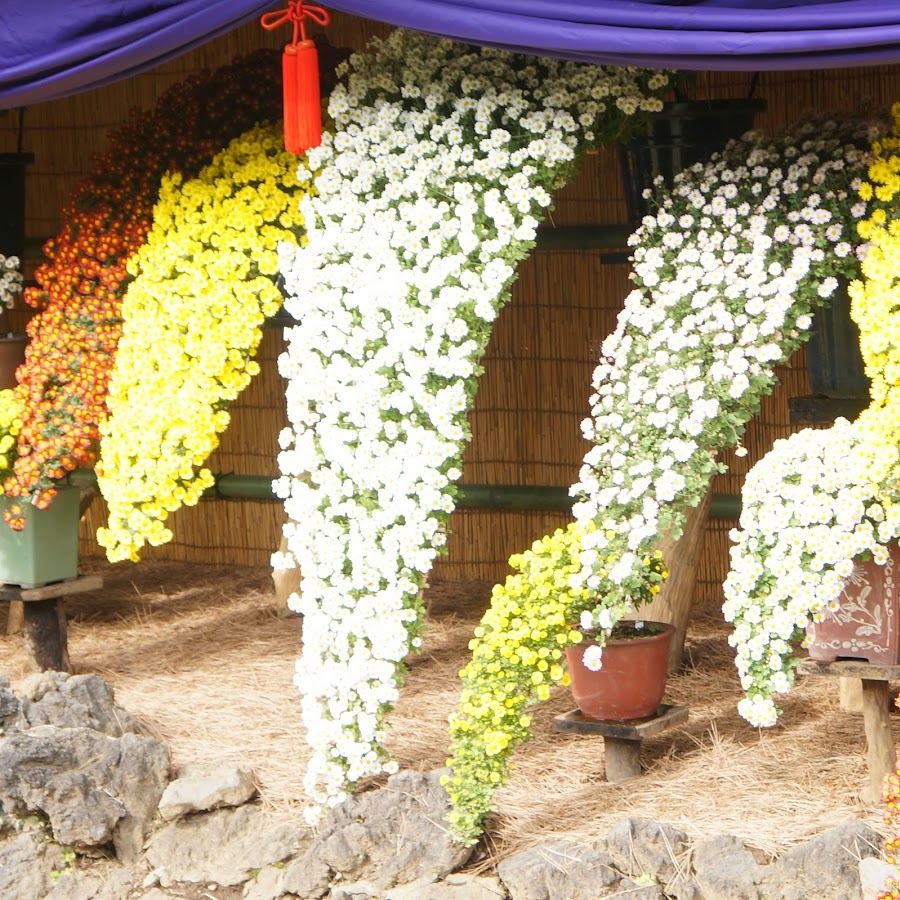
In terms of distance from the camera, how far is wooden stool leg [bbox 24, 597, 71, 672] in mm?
4273

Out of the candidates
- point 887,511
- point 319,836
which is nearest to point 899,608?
point 887,511

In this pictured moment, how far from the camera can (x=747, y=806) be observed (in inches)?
127

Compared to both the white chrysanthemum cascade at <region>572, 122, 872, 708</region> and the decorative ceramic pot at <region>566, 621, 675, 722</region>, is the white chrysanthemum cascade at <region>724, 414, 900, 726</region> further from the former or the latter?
the decorative ceramic pot at <region>566, 621, 675, 722</region>

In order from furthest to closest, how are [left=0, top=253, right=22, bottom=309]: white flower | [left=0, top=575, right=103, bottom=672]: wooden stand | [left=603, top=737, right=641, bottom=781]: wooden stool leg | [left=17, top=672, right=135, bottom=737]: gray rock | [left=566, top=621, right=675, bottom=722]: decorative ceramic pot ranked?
[left=0, top=253, right=22, bottom=309]: white flower
[left=0, top=575, right=103, bottom=672]: wooden stand
[left=17, top=672, right=135, bottom=737]: gray rock
[left=603, top=737, right=641, bottom=781]: wooden stool leg
[left=566, top=621, right=675, bottom=722]: decorative ceramic pot

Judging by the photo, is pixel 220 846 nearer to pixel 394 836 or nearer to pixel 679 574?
pixel 394 836

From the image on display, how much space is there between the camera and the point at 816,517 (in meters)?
2.94

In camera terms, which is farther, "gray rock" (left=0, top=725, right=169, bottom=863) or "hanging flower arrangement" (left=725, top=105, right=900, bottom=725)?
"gray rock" (left=0, top=725, right=169, bottom=863)

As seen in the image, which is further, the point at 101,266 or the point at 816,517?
the point at 101,266

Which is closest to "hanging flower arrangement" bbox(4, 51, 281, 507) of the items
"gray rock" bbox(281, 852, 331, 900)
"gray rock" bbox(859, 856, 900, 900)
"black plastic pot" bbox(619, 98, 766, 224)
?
"black plastic pot" bbox(619, 98, 766, 224)

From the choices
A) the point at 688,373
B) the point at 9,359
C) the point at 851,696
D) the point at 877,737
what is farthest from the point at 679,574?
the point at 9,359

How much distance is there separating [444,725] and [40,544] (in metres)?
1.29

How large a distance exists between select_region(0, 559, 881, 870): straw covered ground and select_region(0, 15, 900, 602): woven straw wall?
0.83 ft

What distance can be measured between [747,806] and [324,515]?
1162 millimetres

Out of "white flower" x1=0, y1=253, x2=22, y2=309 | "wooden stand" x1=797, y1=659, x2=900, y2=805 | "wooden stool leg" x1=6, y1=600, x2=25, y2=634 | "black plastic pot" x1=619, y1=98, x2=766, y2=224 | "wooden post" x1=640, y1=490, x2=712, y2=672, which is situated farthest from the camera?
"wooden stool leg" x1=6, y1=600, x2=25, y2=634
